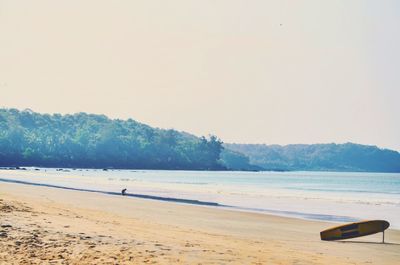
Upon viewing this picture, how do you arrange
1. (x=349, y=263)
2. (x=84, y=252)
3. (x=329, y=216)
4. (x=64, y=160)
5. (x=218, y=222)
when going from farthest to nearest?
(x=64, y=160), (x=329, y=216), (x=218, y=222), (x=349, y=263), (x=84, y=252)

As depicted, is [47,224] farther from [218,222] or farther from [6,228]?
[218,222]

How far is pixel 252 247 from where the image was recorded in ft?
43.9

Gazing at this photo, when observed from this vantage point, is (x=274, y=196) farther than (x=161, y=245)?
Yes

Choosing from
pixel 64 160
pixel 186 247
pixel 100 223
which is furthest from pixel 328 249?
pixel 64 160

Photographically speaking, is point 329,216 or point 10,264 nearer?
point 10,264

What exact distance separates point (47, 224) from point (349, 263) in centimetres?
771

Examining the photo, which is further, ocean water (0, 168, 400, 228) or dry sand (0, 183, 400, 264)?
ocean water (0, 168, 400, 228)

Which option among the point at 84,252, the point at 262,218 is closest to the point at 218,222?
the point at 262,218

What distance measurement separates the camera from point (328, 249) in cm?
1455

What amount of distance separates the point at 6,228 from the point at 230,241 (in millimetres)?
5653

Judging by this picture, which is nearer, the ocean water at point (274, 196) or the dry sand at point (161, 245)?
the dry sand at point (161, 245)

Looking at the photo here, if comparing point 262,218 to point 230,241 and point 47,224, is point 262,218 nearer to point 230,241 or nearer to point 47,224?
point 230,241

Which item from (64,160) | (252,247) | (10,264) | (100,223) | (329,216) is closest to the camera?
(10,264)

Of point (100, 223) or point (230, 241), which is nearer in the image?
point (230, 241)
